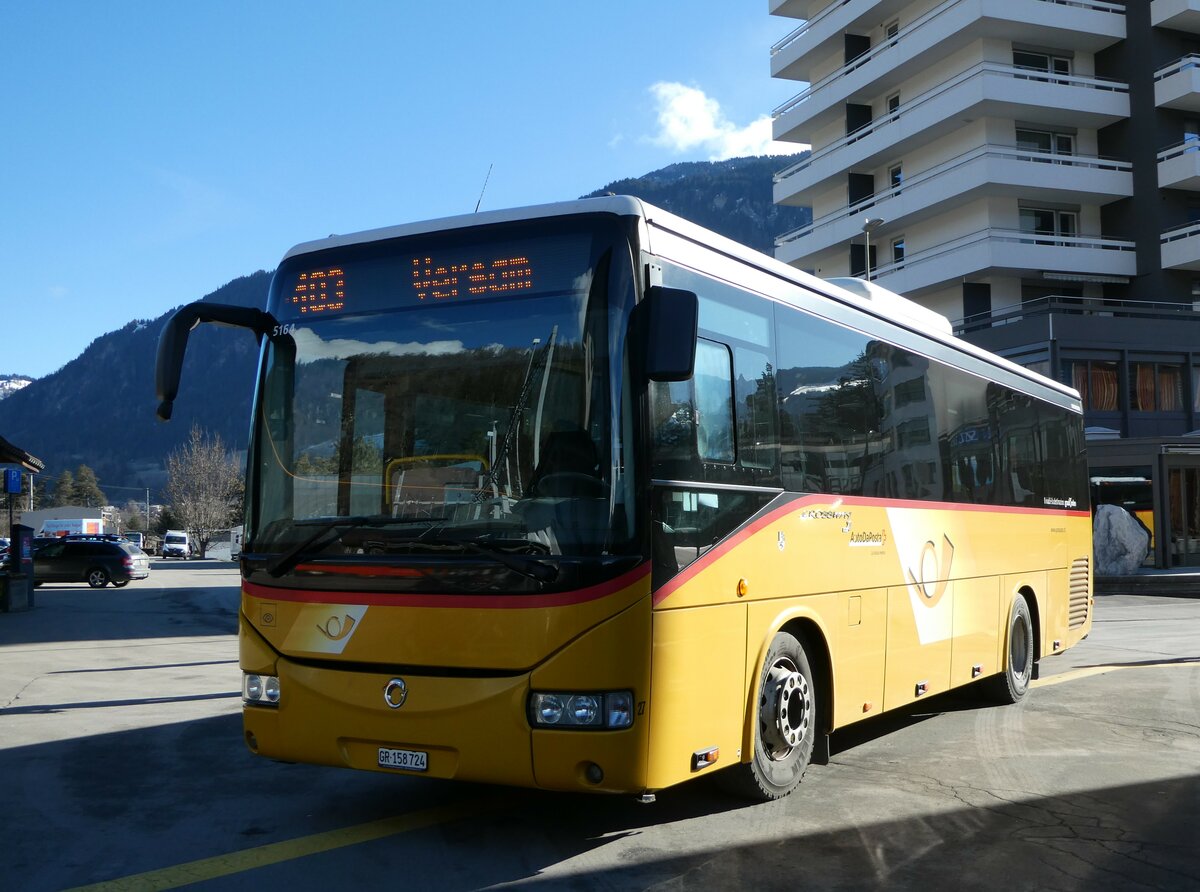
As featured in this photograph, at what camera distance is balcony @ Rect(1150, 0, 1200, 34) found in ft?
133

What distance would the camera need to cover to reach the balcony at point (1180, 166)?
132ft

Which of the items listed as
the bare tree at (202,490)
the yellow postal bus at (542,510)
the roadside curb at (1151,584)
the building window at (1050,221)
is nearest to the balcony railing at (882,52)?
the building window at (1050,221)

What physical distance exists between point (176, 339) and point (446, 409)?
141 centimetres

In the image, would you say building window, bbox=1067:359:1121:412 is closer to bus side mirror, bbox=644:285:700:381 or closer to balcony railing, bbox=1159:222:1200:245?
balcony railing, bbox=1159:222:1200:245

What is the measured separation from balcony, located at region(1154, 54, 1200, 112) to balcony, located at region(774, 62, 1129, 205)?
1.18 metres

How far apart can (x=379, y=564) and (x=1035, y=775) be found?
14.8 feet

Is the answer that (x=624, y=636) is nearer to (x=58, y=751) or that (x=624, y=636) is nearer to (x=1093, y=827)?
(x=1093, y=827)

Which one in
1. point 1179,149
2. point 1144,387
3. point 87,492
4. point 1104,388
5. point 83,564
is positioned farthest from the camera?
point 87,492

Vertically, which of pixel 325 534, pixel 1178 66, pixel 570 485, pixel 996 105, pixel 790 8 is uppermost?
pixel 790 8

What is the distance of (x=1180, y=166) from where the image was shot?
40.6m

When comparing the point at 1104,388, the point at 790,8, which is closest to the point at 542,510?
the point at 1104,388

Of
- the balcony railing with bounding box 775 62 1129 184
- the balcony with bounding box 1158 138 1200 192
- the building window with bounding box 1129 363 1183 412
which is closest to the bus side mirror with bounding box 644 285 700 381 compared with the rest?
the building window with bounding box 1129 363 1183 412

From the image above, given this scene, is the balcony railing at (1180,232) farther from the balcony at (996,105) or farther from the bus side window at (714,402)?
the bus side window at (714,402)

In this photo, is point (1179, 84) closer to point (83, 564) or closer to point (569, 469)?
point (83, 564)
